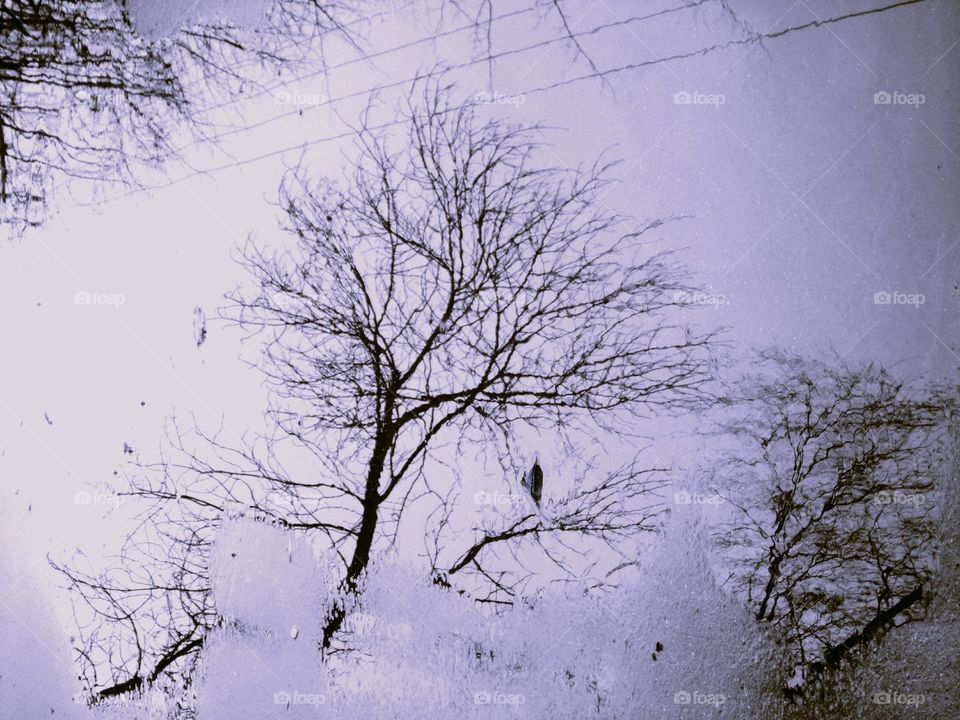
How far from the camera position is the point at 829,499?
156 cm

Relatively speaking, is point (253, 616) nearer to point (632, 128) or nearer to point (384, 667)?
point (384, 667)

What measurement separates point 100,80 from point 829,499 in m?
2.10

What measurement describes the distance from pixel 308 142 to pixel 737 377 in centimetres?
118

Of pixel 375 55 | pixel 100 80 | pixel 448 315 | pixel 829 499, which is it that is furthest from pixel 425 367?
pixel 100 80

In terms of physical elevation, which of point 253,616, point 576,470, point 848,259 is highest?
point 848,259

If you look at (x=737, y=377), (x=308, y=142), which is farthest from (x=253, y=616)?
(x=737, y=377)

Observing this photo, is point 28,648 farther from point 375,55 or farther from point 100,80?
point 375,55

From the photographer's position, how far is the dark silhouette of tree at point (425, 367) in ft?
5.16

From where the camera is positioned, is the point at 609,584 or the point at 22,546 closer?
the point at 609,584

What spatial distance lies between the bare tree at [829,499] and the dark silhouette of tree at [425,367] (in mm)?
195

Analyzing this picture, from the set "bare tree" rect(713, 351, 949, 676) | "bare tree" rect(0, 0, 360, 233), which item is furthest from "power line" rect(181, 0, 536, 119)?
"bare tree" rect(713, 351, 949, 676)

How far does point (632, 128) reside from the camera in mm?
1599

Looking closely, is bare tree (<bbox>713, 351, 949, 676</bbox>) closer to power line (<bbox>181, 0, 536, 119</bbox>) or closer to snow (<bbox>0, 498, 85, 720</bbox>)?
power line (<bbox>181, 0, 536, 119</bbox>)

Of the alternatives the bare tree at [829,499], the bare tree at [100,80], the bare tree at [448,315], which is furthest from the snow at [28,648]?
the bare tree at [829,499]
